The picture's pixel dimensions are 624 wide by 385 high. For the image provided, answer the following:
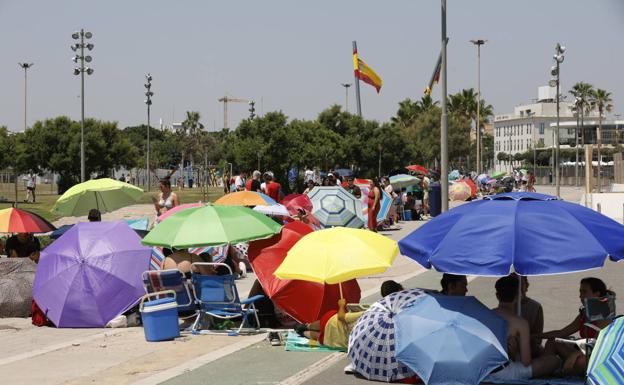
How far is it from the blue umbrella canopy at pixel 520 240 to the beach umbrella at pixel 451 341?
0.44 metres

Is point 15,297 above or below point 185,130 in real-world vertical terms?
below

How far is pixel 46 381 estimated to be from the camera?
9039mm

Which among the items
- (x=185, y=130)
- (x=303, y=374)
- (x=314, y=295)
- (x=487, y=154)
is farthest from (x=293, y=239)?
(x=487, y=154)

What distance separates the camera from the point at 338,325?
10.2 metres

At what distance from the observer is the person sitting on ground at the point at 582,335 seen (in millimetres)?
8727

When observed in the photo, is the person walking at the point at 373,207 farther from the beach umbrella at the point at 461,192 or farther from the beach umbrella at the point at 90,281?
the beach umbrella at the point at 461,192

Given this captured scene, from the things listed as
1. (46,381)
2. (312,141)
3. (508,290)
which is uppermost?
(312,141)

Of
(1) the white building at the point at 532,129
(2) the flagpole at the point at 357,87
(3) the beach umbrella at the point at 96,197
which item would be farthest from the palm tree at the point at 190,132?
(3) the beach umbrella at the point at 96,197

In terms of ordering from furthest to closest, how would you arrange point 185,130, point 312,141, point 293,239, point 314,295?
point 185,130
point 312,141
point 293,239
point 314,295

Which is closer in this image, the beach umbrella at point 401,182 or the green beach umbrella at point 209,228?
the green beach umbrella at point 209,228

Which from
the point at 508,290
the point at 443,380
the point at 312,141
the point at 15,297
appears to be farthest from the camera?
the point at 312,141

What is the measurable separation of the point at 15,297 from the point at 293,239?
14.6ft

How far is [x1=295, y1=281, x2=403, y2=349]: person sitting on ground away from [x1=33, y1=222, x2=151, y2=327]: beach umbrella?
2.95m

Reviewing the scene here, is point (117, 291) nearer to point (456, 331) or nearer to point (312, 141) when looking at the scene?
point (456, 331)
